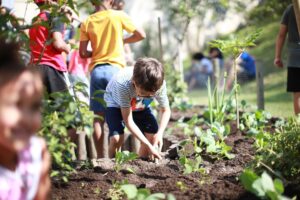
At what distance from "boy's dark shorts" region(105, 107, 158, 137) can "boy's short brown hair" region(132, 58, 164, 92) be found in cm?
72

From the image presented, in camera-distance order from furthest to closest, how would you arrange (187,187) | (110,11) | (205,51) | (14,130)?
1. (205,51)
2. (110,11)
3. (187,187)
4. (14,130)

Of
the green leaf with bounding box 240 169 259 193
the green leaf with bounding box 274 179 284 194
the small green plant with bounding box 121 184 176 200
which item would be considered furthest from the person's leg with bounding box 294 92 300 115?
the small green plant with bounding box 121 184 176 200

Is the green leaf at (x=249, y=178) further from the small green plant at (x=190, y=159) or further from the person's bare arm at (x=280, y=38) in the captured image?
the person's bare arm at (x=280, y=38)

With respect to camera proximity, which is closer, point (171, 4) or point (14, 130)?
point (14, 130)

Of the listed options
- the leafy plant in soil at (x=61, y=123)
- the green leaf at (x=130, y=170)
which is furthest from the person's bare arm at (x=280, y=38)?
the leafy plant in soil at (x=61, y=123)

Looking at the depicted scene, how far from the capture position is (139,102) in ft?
18.5

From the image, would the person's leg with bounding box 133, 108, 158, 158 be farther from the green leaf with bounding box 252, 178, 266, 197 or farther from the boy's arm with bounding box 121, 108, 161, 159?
the green leaf with bounding box 252, 178, 266, 197

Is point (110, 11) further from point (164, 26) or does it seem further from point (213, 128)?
point (164, 26)

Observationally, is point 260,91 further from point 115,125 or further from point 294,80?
point 115,125

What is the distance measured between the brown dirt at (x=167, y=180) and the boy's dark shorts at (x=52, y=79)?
40.8 inches

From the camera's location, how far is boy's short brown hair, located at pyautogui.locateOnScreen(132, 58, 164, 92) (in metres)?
4.90

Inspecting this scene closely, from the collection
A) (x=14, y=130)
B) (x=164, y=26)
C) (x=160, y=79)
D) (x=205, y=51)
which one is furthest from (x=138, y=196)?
(x=205, y=51)

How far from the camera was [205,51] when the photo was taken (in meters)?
24.8

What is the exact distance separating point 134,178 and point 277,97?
7.81m
